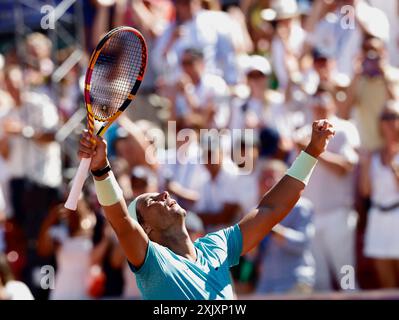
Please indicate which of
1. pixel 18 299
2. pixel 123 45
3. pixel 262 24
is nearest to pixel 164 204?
pixel 123 45

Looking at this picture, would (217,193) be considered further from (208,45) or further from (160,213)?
(160,213)

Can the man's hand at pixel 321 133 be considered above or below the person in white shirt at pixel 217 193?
above

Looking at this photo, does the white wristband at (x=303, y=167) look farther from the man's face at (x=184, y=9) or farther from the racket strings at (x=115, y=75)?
the man's face at (x=184, y=9)

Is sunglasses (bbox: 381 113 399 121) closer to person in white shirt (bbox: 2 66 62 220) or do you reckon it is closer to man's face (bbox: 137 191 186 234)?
person in white shirt (bbox: 2 66 62 220)

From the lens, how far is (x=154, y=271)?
196 inches

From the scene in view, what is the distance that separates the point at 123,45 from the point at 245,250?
48.3 inches

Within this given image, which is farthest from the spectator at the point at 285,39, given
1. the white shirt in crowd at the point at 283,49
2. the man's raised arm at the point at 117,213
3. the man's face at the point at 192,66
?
the man's raised arm at the point at 117,213

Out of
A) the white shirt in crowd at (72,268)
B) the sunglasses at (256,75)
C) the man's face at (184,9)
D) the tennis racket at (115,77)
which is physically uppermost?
the man's face at (184,9)

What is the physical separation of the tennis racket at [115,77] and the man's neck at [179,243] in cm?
58

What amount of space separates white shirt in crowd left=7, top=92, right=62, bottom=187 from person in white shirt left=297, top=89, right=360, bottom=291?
244 cm

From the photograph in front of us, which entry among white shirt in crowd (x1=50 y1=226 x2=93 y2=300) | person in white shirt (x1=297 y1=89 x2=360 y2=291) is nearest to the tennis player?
person in white shirt (x1=297 y1=89 x2=360 y2=291)

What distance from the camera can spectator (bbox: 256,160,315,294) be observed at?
8.21 metres

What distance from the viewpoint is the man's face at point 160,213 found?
5.28 meters

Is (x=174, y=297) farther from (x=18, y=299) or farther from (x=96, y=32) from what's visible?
(x=96, y=32)
